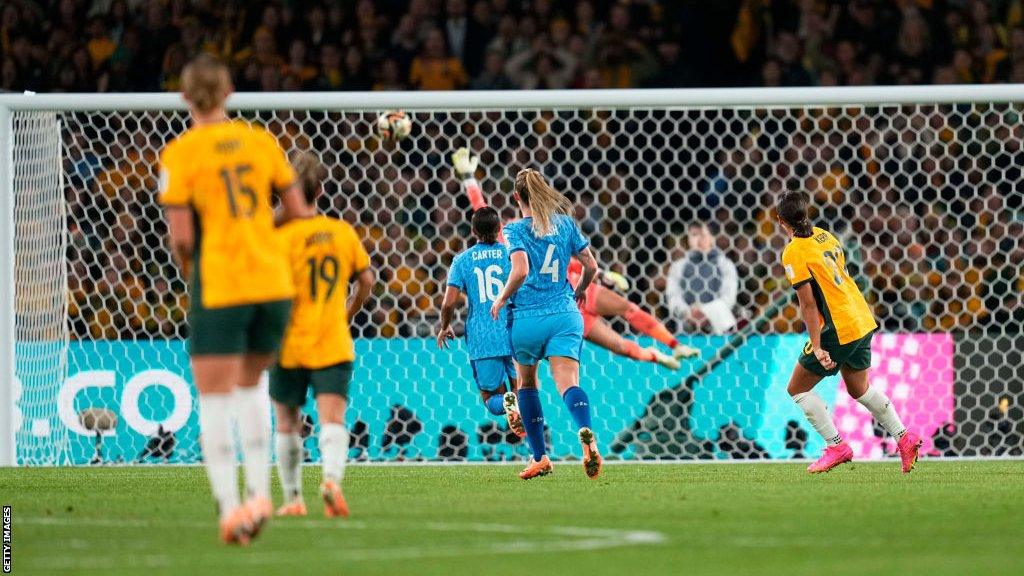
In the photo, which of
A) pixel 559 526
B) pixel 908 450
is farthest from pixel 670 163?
pixel 559 526

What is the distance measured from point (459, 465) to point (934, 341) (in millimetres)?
3354

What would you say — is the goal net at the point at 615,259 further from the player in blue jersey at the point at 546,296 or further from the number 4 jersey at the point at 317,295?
the number 4 jersey at the point at 317,295

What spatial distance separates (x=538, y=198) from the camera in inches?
361

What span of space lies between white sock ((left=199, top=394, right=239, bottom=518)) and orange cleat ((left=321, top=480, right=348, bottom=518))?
42.9 inches

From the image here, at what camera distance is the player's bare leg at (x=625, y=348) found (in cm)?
1105

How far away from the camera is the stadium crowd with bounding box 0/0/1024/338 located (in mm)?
11836

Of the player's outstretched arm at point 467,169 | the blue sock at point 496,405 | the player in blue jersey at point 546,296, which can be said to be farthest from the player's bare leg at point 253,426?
the player's outstretched arm at point 467,169

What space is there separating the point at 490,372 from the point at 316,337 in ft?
11.8

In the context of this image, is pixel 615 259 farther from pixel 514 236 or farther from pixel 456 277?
pixel 514 236

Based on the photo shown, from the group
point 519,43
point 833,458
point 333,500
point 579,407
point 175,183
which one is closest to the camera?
point 175,183

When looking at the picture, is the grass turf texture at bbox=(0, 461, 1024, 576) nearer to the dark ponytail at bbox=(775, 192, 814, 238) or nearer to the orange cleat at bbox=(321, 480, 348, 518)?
the orange cleat at bbox=(321, 480, 348, 518)

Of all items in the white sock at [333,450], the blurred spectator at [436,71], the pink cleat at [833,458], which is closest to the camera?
the white sock at [333,450]

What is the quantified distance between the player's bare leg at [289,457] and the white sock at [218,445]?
1.26 metres

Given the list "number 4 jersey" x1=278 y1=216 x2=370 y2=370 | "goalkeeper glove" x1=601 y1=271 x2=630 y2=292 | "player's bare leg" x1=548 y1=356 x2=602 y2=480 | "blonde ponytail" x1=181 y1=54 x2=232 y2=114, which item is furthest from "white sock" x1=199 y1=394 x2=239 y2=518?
"goalkeeper glove" x1=601 y1=271 x2=630 y2=292
